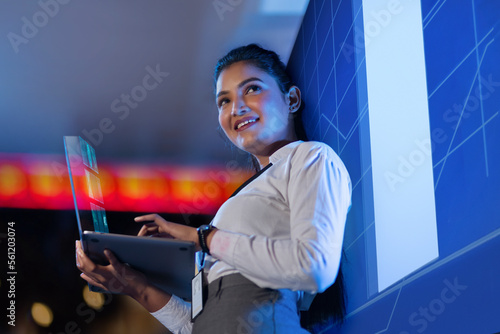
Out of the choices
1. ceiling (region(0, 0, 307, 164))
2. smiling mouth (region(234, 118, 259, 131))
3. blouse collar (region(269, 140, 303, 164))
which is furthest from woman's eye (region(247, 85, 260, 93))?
ceiling (region(0, 0, 307, 164))

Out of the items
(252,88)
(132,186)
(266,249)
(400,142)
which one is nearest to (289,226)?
(266,249)

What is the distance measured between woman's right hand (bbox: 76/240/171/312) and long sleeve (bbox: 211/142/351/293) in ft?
0.96

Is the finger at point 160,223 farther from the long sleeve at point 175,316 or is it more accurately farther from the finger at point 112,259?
the long sleeve at point 175,316

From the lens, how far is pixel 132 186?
5.30 metres

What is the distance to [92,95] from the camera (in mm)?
3836

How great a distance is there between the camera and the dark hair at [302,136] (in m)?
1.51

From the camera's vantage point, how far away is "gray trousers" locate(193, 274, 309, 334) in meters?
1.03

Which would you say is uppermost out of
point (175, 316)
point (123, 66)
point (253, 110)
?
point (123, 66)

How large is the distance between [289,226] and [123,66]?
2628mm

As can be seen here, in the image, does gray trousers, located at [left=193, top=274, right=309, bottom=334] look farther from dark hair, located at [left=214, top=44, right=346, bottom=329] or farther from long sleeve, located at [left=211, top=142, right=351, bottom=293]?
dark hair, located at [left=214, top=44, right=346, bottom=329]

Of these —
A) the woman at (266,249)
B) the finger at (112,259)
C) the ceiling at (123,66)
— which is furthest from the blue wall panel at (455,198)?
the ceiling at (123,66)

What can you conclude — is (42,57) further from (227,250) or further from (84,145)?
(227,250)

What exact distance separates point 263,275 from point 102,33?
2.52 metres

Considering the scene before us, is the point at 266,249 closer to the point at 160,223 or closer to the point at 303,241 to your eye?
the point at 303,241
